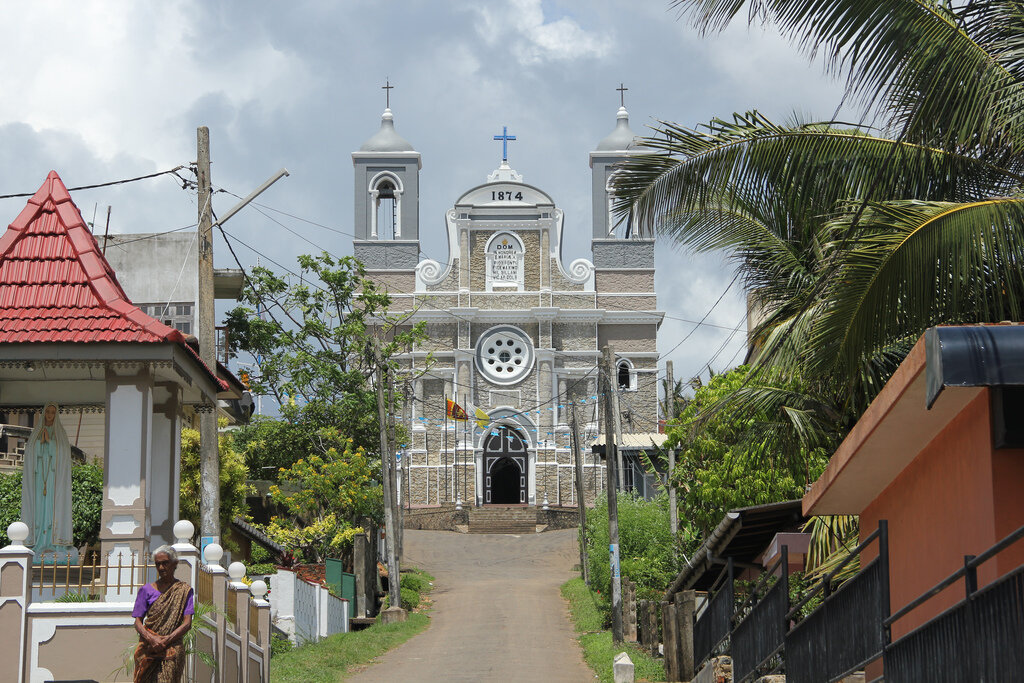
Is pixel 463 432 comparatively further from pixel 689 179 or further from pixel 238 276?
pixel 689 179

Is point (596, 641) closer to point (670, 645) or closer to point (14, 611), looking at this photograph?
point (670, 645)

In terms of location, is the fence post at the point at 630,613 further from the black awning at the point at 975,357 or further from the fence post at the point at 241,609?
the black awning at the point at 975,357

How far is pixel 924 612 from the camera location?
8992mm

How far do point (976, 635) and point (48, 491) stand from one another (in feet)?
31.2

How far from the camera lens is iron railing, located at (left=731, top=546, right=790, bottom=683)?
10438 millimetres

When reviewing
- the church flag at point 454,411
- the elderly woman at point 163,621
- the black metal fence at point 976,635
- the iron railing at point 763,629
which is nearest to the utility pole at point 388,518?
the iron railing at point 763,629

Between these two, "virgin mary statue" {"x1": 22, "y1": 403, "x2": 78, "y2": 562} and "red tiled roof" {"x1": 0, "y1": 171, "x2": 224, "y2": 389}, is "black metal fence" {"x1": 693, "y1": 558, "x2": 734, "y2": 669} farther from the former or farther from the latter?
"virgin mary statue" {"x1": 22, "y1": 403, "x2": 78, "y2": 562}

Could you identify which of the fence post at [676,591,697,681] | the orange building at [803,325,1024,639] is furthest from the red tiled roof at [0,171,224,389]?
the fence post at [676,591,697,681]

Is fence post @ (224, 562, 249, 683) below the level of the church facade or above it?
below

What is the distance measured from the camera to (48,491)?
12570 millimetres

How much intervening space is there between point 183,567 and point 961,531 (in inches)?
257

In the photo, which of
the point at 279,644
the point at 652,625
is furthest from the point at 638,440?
the point at 279,644

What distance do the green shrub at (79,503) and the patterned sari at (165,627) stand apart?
18.6 feet

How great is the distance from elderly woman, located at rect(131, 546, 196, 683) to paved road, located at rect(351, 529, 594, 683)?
367 inches
